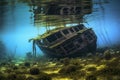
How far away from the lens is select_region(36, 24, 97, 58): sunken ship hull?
2520 cm

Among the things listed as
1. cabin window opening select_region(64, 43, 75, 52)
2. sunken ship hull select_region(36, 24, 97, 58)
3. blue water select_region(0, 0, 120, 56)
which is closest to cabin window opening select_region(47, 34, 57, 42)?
sunken ship hull select_region(36, 24, 97, 58)

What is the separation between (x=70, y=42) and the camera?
25234 mm

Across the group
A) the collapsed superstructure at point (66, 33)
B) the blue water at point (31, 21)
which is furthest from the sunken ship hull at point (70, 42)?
the blue water at point (31, 21)

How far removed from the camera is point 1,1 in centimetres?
2783

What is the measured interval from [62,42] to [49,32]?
10.5ft

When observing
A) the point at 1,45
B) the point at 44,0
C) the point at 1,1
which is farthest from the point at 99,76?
the point at 1,45

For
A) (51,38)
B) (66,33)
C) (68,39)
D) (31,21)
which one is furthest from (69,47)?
(31,21)

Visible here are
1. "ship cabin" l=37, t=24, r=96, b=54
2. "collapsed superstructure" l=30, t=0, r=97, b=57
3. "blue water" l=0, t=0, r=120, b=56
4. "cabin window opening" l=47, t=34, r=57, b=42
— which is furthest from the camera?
"blue water" l=0, t=0, r=120, b=56

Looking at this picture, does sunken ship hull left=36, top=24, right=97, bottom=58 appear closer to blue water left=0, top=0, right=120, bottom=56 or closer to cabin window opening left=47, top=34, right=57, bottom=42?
cabin window opening left=47, top=34, right=57, bottom=42

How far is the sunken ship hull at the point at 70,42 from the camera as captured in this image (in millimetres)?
25203

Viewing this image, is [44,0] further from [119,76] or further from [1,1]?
[119,76]

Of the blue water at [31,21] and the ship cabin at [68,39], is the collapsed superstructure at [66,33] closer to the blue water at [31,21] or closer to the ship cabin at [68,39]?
the ship cabin at [68,39]

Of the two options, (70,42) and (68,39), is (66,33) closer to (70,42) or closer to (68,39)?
(70,42)

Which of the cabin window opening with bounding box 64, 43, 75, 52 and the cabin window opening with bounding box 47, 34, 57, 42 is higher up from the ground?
the cabin window opening with bounding box 47, 34, 57, 42
